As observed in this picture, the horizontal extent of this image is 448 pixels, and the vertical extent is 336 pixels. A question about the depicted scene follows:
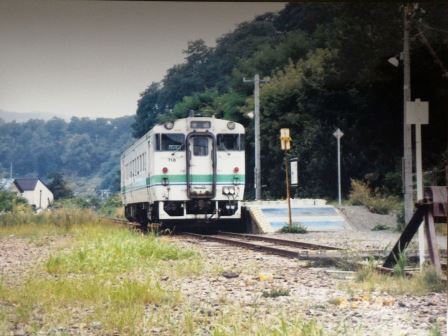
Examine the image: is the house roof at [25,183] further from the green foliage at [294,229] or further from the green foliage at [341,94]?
the green foliage at [294,229]

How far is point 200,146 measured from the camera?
46.5 feet

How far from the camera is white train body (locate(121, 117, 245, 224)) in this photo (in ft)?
45.1

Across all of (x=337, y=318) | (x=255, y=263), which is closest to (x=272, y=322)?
(x=337, y=318)

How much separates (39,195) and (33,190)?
0.51m

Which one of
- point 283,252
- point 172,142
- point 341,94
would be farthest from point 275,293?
point 172,142

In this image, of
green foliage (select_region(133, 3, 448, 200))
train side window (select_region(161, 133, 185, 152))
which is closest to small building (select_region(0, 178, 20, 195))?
green foliage (select_region(133, 3, 448, 200))

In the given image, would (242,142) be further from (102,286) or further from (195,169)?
(102,286)

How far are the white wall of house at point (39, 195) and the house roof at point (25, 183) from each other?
32 mm

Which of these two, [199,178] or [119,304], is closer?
[119,304]

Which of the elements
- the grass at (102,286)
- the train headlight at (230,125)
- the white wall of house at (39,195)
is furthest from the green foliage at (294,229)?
the white wall of house at (39,195)

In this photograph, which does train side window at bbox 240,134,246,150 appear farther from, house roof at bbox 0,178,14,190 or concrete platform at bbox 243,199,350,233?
house roof at bbox 0,178,14,190

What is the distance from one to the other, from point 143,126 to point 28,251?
263 cm

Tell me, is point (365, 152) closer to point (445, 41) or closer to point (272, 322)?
point (445, 41)

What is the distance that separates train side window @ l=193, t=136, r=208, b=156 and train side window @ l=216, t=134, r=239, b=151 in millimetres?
266
